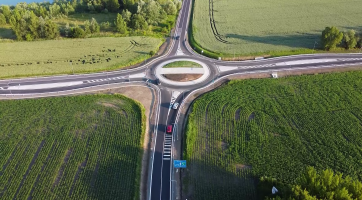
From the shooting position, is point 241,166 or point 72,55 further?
point 72,55

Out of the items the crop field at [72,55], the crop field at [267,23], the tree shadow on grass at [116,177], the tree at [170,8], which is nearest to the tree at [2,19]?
the crop field at [72,55]

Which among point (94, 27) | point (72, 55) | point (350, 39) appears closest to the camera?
point (350, 39)

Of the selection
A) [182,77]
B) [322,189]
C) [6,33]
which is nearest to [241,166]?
[322,189]

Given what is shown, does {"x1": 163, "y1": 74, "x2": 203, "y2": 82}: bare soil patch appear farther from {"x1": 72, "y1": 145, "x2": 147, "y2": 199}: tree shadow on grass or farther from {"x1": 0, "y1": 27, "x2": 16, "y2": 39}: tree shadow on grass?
{"x1": 0, "y1": 27, "x2": 16, "y2": 39}: tree shadow on grass

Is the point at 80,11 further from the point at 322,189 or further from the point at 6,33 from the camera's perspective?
the point at 322,189

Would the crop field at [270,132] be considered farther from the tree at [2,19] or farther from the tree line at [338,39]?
the tree at [2,19]

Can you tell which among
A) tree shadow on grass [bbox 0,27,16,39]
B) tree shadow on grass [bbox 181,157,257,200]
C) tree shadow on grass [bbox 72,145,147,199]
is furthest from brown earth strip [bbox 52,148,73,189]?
tree shadow on grass [bbox 0,27,16,39]

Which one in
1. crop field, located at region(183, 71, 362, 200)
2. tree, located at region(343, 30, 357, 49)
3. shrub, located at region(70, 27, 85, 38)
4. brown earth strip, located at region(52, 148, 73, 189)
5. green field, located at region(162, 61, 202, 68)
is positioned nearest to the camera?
crop field, located at region(183, 71, 362, 200)
